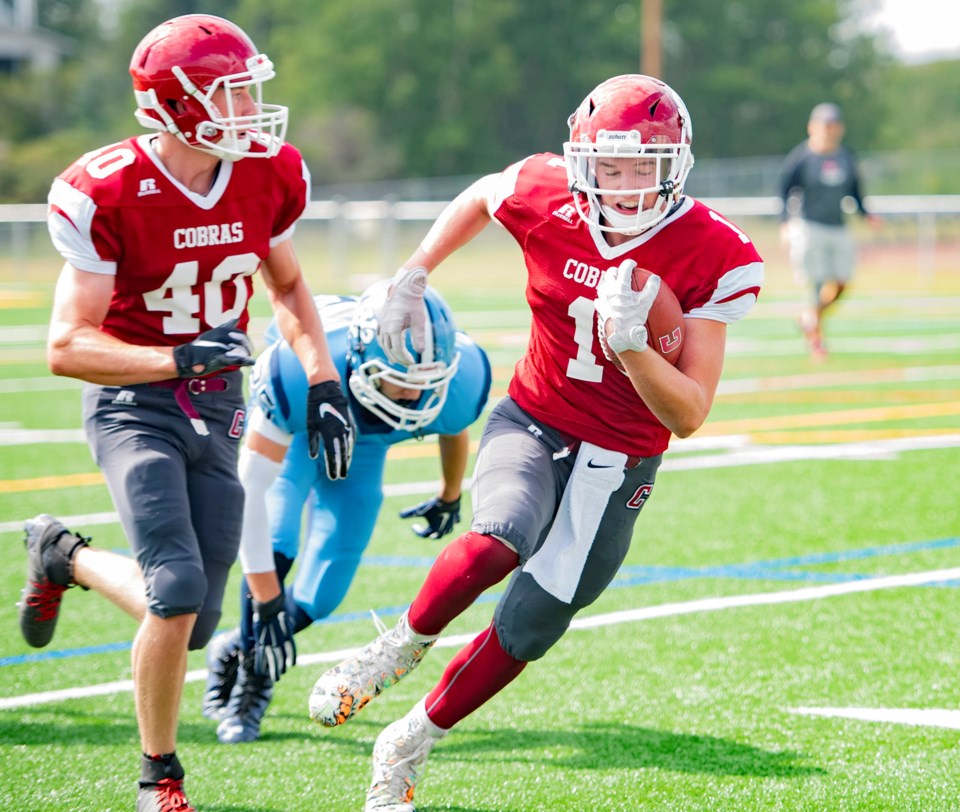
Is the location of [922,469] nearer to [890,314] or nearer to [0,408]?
[0,408]

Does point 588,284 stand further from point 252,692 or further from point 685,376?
point 252,692

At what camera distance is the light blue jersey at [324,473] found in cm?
391

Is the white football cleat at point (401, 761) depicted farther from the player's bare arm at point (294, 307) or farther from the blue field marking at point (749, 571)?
the blue field marking at point (749, 571)

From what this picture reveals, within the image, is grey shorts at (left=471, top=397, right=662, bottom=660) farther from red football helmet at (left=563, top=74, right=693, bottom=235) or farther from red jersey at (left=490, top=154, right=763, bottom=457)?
red football helmet at (left=563, top=74, right=693, bottom=235)

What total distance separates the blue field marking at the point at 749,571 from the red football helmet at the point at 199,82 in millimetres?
1926

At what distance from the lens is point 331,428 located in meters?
3.50

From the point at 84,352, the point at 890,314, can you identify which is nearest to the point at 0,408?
the point at 84,352

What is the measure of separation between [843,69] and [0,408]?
130ft

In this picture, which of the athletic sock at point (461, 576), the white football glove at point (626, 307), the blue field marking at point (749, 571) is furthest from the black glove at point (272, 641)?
the white football glove at point (626, 307)

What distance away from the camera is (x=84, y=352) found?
320 cm

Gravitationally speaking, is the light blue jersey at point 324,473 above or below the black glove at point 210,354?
below

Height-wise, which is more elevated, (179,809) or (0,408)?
(179,809)

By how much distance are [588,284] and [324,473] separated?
1.22 metres

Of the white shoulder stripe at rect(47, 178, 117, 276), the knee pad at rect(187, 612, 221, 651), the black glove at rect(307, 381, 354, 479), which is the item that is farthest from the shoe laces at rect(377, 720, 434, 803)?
the white shoulder stripe at rect(47, 178, 117, 276)
